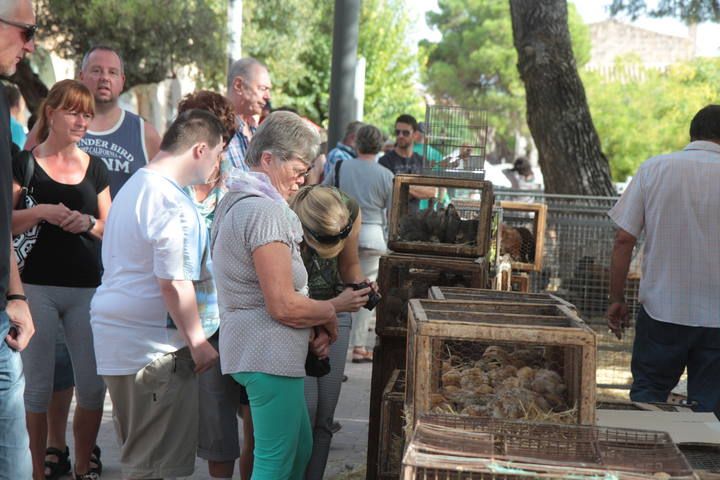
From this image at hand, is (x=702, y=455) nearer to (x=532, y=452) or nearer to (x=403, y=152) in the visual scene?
(x=532, y=452)

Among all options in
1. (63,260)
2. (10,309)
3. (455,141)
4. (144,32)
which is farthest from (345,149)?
(144,32)

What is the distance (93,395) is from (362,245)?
13.6 feet

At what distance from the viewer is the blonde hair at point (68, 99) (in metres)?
5.11

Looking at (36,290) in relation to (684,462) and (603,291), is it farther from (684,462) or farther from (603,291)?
(603,291)

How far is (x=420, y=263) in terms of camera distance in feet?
17.7

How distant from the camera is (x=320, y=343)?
13.8 feet

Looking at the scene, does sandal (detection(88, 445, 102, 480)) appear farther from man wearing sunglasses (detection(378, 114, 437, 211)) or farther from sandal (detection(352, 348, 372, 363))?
man wearing sunglasses (detection(378, 114, 437, 211))

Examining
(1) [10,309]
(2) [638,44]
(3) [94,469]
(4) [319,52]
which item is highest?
(2) [638,44]

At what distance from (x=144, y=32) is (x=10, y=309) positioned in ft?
57.7

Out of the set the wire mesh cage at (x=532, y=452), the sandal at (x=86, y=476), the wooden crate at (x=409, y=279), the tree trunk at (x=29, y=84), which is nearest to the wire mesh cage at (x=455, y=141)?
the wooden crate at (x=409, y=279)

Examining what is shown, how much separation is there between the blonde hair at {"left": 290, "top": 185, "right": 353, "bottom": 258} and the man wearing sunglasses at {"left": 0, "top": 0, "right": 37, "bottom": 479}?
1.53 m

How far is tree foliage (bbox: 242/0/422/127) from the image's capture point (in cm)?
2994

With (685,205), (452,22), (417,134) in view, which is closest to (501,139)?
(452,22)

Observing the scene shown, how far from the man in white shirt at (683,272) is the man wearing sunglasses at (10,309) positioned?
3.34 meters
